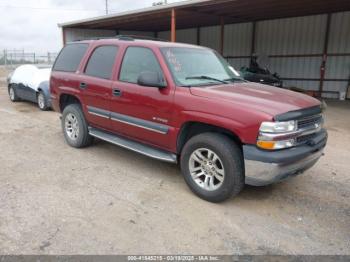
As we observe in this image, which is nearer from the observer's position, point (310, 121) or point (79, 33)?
point (310, 121)

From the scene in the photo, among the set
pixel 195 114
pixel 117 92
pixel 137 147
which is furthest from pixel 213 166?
pixel 117 92

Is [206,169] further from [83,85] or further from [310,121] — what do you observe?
[83,85]

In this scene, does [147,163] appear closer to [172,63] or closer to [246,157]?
[172,63]

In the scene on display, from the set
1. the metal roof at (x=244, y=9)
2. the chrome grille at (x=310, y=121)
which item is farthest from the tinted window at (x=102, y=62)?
the metal roof at (x=244, y=9)

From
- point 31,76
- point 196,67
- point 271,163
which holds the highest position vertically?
point 196,67

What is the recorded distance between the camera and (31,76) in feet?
34.5

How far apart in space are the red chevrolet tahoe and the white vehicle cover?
5159 millimetres

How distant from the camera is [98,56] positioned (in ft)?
17.0

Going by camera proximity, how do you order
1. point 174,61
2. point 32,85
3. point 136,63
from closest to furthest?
1. point 174,61
2. point 136,63
3. point 32,85

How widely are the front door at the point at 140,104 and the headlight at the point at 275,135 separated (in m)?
1.27

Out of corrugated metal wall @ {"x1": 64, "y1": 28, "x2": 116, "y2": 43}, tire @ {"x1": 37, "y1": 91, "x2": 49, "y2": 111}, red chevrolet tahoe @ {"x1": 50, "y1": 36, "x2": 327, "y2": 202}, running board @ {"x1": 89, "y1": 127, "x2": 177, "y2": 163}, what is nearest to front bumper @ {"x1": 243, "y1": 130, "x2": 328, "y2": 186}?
red chevrolet tahoe @ {"x1": 50, "y1": 36, "x2": 327, "y2": 202}

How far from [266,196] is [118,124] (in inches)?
95.1

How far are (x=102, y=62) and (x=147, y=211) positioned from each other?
2711 millimetres

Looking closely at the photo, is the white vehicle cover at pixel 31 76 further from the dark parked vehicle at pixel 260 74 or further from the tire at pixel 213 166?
the dark parked vehicle at pixel 260 74
